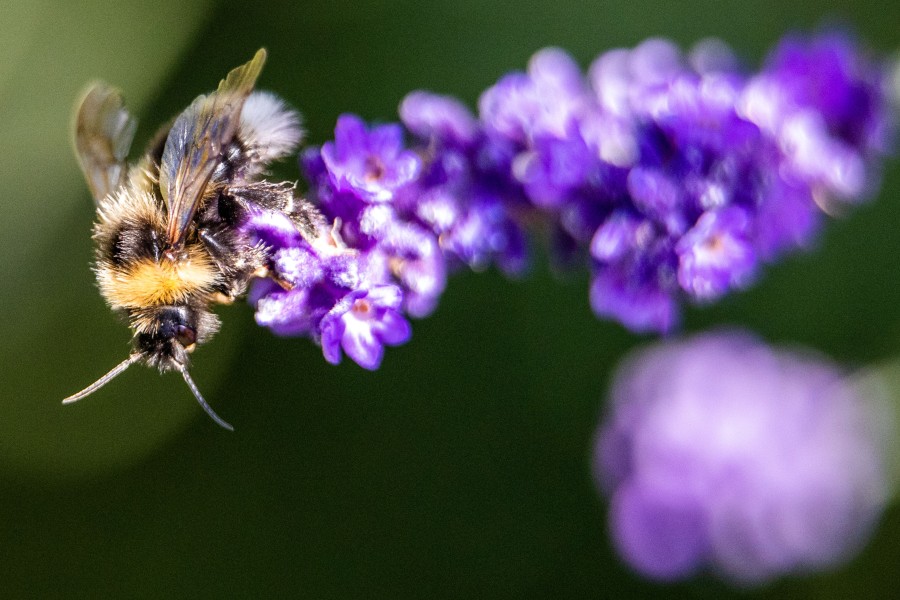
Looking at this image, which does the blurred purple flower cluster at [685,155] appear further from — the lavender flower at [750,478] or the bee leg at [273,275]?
the lavender flower at [750,478]

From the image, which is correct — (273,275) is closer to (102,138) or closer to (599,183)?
(102,138)

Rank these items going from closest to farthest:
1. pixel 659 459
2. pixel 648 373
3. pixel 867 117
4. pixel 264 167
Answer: pixel 264 167 < pixel 867 117 < pixel 659 459 < pixel 648 373

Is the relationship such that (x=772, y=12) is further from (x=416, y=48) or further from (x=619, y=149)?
(x=619, y=149)

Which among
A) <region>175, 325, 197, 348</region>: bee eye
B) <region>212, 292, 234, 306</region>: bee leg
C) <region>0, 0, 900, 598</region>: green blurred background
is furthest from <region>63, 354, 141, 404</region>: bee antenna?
<region>0, 0, 900, 598</region>: green blurred background

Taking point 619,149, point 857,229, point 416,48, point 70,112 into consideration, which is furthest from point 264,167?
point 857,229

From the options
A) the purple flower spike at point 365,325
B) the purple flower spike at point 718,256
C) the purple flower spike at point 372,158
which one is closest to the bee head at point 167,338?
the purple flower spike at point 365,325

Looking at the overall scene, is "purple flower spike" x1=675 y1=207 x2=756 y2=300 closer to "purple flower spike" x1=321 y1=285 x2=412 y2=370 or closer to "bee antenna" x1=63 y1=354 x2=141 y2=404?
"purple flower spike" x1=321 y1=285 x2=412 y2=370
